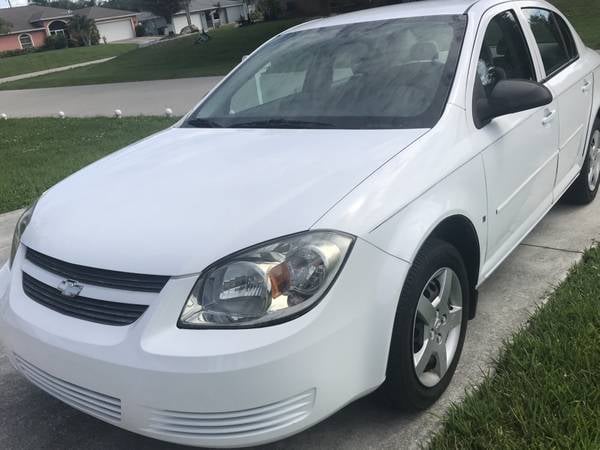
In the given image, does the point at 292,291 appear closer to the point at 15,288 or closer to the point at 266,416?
the point at 266,416

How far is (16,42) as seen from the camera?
6819 centimetres

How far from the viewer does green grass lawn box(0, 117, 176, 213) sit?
7062 millimetres

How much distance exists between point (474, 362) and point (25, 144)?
31.2ft

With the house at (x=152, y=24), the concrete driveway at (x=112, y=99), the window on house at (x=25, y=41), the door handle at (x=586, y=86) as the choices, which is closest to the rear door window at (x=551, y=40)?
the door handle at (x=586, y=86)

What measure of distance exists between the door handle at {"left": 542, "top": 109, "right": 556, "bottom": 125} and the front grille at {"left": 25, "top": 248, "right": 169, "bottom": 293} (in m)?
2.43

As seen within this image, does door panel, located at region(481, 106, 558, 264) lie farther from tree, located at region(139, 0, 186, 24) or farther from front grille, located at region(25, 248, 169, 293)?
tree, located at region(139, 0, 186, 24)

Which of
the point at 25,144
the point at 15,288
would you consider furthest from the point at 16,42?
the point at 15,288

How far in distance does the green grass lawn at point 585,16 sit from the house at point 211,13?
190ft

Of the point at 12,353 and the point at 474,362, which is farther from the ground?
the point at 12,353

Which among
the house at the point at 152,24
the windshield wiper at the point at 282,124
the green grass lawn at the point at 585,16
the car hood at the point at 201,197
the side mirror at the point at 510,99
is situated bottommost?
the house at the point at 152,24

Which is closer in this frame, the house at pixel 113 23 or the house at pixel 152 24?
the house at pixel 113 23

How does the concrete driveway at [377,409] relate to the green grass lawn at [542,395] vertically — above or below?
below

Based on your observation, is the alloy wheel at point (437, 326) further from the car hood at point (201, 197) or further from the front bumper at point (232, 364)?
the car hood at point (201, 197)

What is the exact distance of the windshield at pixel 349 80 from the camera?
2.82 m
